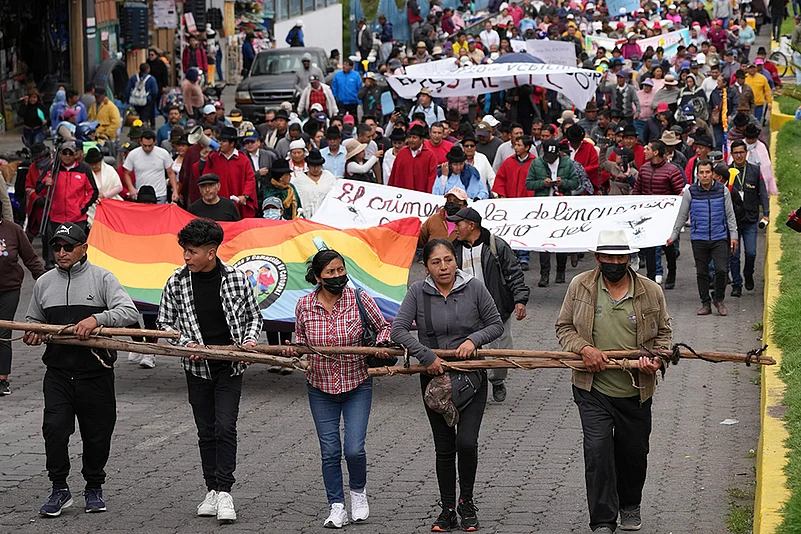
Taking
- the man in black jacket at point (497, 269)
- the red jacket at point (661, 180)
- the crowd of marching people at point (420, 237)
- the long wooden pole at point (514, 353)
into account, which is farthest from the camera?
the red jacket at point (661, 180)

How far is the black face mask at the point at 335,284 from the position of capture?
805 centimetres

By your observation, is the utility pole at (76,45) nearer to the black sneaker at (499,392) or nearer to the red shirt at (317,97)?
the red shirt at (317,97)

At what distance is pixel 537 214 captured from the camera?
52.7 ft

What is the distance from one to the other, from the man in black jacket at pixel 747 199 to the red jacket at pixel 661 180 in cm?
79

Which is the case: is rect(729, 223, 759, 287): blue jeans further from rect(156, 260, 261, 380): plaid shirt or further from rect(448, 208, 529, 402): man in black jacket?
rect(156, 260, 261, 380): plaid shirt

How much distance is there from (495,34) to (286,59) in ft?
36.0

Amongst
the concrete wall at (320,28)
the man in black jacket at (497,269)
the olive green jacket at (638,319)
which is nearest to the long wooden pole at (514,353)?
the olive green jacket at (638,319)

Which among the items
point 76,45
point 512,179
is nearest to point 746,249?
point 512,179

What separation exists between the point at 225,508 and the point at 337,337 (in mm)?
1192

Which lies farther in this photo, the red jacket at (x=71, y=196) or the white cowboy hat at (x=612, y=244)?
the red jacket at (x=71, y=196)

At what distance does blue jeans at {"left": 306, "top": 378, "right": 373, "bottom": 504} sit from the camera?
8.11m

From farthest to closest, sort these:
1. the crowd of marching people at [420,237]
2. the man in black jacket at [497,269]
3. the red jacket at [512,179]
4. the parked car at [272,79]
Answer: the parked car at [272,79]
the red jacket at [512,179]
the man in black jacket at [497,269]
the crowd of marching people at [420,237]

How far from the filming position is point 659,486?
894cm

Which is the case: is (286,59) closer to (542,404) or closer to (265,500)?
(542,404)
